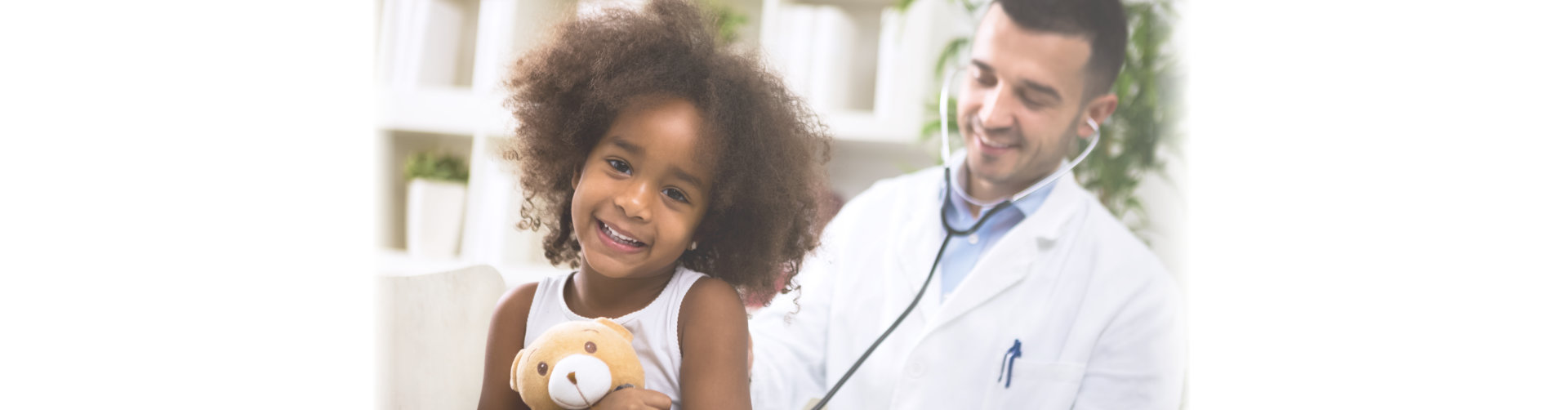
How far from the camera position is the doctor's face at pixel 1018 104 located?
0.85 meters

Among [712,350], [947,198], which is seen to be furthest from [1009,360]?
[712,350]

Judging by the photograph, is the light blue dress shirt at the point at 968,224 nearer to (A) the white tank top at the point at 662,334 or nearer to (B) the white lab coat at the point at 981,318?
(B) the white lab coat at the point at 981,318

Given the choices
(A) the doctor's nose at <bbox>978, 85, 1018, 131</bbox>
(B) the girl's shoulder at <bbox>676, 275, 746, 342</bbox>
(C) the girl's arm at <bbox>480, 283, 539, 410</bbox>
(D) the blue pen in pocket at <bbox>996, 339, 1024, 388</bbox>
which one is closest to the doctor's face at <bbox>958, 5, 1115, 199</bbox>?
(A) the doctor's nose at <bbox>978, 85, 1018, 131</bbox>

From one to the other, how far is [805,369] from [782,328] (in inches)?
1.4

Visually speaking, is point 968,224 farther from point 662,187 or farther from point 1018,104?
point 662,187

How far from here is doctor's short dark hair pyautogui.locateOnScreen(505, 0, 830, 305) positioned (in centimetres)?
67

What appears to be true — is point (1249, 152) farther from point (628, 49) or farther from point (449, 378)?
point (449, 378)

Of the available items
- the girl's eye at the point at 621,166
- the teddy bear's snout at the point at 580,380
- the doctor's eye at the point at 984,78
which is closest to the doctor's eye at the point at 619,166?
the girl's eye at the point at 621,166

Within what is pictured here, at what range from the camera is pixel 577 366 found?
2.08 feet

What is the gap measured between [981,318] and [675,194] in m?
0.29

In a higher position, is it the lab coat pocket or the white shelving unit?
the white shelving unit

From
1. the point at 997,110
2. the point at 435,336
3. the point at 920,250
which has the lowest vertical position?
the point at 435,336

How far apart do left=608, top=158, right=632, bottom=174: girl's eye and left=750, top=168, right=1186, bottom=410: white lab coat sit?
0.20 m

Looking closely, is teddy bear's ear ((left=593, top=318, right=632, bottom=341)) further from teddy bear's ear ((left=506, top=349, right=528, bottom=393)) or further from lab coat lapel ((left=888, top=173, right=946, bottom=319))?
lab coat lapel ((left=888, top=173, right=946, bottom=319))
